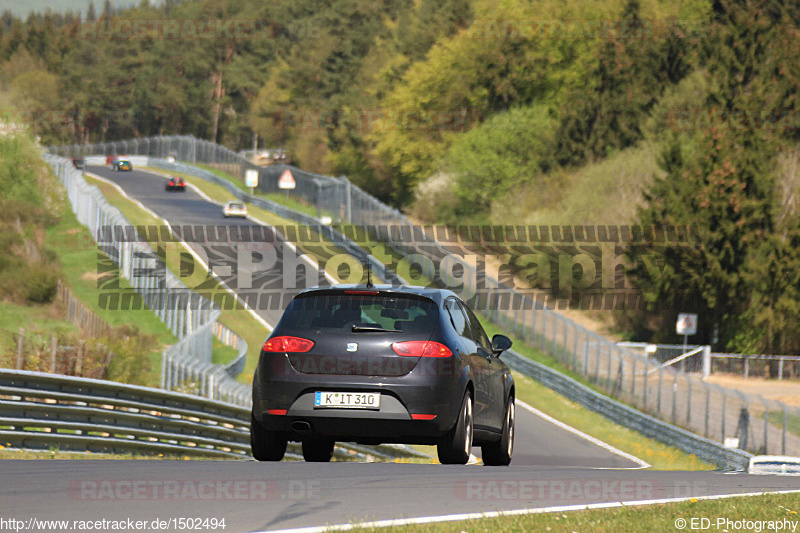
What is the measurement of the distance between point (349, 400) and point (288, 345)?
0.73 m

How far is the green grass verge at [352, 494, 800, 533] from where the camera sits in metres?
7.48

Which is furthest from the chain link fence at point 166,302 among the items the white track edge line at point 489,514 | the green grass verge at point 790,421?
the white track edge line at point 489,514

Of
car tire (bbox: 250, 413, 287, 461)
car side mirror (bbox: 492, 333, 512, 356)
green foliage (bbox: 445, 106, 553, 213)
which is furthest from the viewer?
green foliage (bbox: 445, 106, 553, 213)

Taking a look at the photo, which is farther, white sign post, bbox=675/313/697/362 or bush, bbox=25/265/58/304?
white sign post, bbox=675/313/697/362

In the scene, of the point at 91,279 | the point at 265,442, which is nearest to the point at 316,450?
the point at 265,442

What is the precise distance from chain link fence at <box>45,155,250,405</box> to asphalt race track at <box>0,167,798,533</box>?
12.8 metres

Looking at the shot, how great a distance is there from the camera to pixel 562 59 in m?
84.6

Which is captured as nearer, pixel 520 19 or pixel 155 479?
pixel 155 479

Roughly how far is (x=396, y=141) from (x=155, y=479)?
80377mm

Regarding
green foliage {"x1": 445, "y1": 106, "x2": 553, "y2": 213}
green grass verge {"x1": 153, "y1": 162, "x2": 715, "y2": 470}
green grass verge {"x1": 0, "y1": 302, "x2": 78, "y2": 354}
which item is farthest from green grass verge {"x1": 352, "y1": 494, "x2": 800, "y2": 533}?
green foliage {"x1": 445, "y1": 106, "x2": 553, "y2": 213}

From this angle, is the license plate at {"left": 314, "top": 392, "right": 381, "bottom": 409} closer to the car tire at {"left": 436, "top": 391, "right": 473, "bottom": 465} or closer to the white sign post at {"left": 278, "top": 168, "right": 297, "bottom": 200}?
the car tire at {"left": 436, "top": 391, "right": 473, "bottom": 465}

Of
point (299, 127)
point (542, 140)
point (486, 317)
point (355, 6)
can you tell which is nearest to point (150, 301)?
point (486, 317)

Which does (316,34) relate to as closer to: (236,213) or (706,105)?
(236,213)

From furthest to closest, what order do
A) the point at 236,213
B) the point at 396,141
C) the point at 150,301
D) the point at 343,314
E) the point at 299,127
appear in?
the point at 299,127, the point at 396,141, the point at 236,213, the point at 150,301, the point at 343,314
